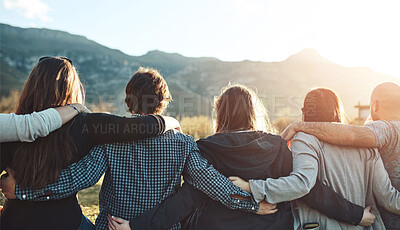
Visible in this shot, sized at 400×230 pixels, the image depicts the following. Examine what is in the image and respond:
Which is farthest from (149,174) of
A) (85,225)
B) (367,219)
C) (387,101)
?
(387,101)

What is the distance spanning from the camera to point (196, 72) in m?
76.9

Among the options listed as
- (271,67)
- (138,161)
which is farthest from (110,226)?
(271,67)

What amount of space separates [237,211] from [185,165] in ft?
1.60

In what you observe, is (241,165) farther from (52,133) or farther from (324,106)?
(52,133)

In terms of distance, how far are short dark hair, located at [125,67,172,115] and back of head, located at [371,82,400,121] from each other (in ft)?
6.04

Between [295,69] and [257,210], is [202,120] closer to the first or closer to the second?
[257,210]

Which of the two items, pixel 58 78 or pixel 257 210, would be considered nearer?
pixel 58 78

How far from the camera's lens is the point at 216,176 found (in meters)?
2.02

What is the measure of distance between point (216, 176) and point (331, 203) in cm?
86

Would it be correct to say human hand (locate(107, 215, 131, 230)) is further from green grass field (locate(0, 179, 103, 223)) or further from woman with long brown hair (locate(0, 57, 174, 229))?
green grass field (locate(0, 179, 103, 223))

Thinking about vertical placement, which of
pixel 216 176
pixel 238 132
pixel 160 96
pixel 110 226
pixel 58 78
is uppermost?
pixel 58 78

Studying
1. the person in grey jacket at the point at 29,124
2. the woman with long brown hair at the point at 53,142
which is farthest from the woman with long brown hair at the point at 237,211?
the person in grey jacket at the point at 29,124

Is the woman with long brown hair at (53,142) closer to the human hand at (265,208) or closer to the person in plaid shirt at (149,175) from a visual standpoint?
the person in plaid shirt at (149,175)

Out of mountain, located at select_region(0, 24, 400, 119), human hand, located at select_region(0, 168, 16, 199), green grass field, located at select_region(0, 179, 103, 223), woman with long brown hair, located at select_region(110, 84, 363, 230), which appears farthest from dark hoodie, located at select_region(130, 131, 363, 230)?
mountain, located at select_region(0, 24, 400, 119)
